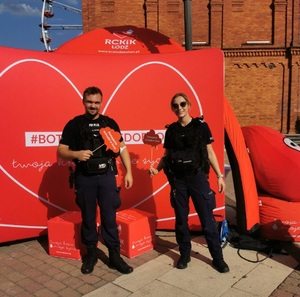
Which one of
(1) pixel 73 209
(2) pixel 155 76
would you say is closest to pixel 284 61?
(2) pixel 155 76

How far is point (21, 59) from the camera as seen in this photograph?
4270 millimetres

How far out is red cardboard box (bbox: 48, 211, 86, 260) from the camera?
Answer: 3.91m

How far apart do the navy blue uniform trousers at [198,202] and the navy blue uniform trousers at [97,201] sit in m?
Result: 0.66

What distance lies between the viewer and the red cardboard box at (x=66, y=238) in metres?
→ 3.91

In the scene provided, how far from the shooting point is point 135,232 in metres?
3.99

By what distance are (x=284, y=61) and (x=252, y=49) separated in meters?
1.68

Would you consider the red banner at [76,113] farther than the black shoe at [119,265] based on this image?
Yes

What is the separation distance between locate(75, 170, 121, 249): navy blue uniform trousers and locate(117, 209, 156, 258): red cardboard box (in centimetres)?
28

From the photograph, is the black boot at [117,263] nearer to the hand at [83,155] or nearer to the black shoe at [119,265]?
the black shoe at [119,265]

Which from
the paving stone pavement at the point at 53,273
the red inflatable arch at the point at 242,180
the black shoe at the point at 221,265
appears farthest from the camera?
the red inflatable arch at the point at 242,180

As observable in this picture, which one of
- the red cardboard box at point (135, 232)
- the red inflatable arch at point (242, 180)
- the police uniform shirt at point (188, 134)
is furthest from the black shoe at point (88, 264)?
the red inflatable arch at point (242, 180)

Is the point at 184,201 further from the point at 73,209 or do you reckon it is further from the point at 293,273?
the point at 73,209

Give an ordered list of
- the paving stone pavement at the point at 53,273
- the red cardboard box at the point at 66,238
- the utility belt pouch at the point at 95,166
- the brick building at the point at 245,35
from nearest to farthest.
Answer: the paving stone pavement at the point at 53,273
the utility belt pouch at the point at 95,166
the red cardboard box at the point at 66,238
the brick building at the point at 245,35

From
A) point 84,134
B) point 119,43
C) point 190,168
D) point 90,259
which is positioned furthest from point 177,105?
point 119,43
